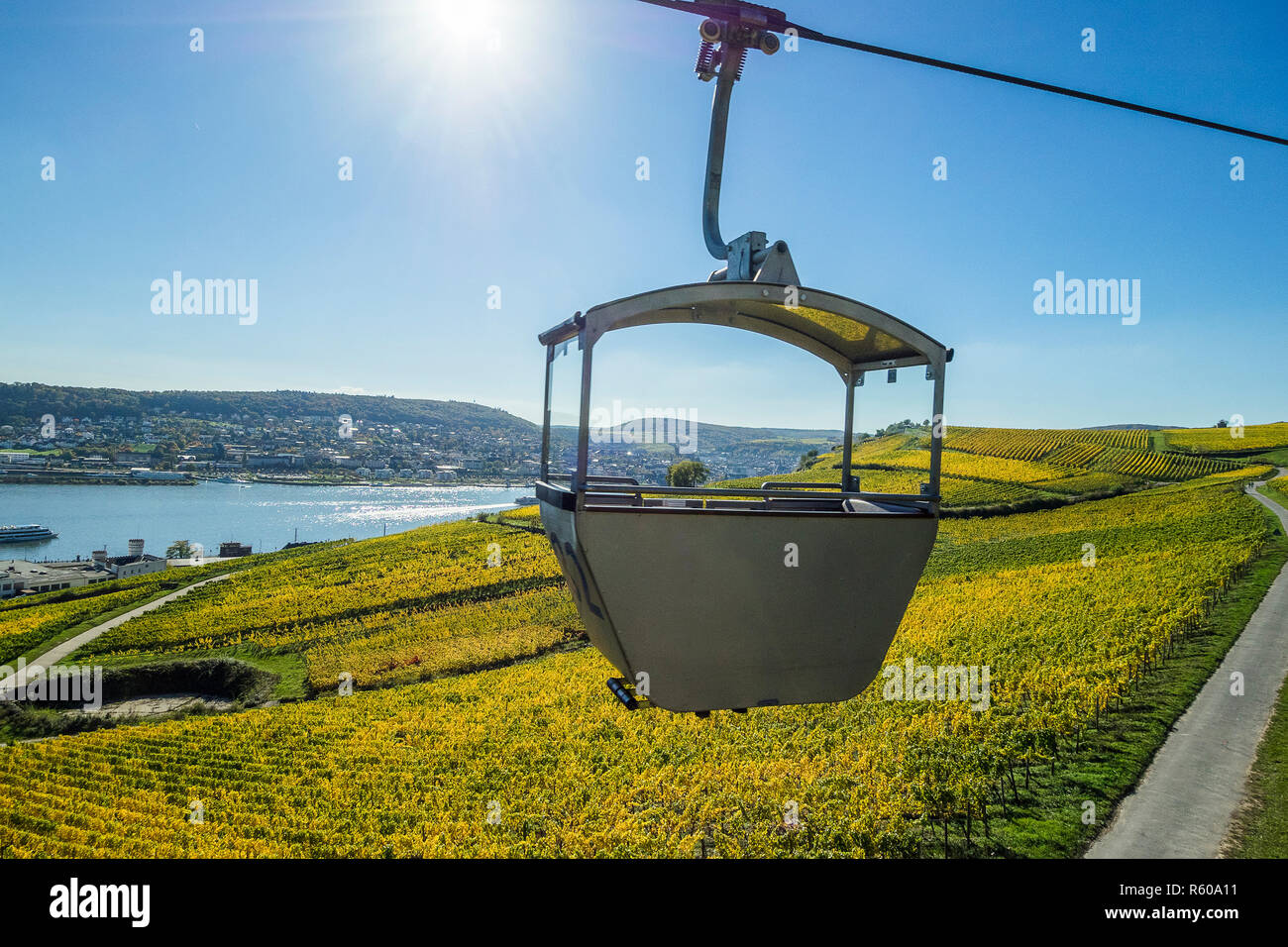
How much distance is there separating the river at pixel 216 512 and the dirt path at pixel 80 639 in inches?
1045

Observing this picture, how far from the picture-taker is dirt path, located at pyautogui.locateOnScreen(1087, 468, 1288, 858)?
952cm

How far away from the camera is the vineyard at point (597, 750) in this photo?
10461 millimetres

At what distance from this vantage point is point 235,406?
11094 cm

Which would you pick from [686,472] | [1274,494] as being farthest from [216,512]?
[1274,494]

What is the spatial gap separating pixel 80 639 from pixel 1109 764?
3402 centimetres

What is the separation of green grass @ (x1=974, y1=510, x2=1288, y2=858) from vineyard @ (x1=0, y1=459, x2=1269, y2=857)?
0.82 ft

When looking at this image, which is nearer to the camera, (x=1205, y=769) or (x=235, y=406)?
(x=1205, y=769)

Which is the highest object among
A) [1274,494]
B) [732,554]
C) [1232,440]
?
[1232,440]

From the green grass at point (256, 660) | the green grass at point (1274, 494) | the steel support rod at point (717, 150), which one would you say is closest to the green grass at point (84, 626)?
the green grass at point (256, 660)

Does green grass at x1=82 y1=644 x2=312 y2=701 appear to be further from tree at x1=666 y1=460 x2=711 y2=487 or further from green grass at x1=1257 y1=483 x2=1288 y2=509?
green grass at x1=1257 y1=483 x2=1288 y2=509

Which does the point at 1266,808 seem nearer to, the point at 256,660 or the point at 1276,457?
the point at 256,660

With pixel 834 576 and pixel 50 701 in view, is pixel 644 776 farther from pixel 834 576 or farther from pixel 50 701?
pixel 50 701

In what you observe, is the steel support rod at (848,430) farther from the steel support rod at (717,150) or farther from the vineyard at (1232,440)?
the vineyard at (1232,440)
